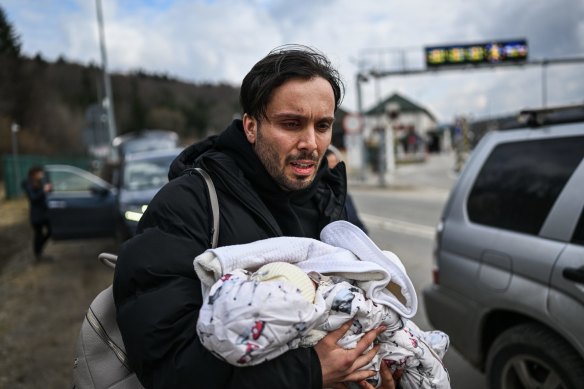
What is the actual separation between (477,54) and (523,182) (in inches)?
1032

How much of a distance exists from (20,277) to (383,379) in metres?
8.11

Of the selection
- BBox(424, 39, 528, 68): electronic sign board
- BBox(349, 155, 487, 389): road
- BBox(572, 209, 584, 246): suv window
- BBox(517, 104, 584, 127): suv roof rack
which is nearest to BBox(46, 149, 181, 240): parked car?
BBox(349, 155, 487, 389): road

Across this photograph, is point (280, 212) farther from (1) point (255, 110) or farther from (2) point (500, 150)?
(2) point (500, 150)

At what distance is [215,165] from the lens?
Result: 5.26 feet

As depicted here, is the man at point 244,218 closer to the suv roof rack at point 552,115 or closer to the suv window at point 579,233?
the suv window at point 579,233

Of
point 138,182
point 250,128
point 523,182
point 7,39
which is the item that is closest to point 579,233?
point 523,182

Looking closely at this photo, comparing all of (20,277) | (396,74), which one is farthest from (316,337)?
(396,74)

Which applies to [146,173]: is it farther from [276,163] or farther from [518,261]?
[276,163]

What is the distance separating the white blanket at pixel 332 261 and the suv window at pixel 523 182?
1.76 m

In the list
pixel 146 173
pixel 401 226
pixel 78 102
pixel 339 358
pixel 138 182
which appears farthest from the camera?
pixel 78 102

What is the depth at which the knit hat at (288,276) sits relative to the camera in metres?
1.26

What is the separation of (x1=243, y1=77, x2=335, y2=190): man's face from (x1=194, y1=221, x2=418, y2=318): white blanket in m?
0.26

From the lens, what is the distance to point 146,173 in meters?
8.52

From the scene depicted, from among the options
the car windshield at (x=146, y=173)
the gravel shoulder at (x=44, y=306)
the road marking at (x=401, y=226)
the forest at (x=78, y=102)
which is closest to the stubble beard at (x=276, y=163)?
the gravel shoulder at (x=44, y=306)
